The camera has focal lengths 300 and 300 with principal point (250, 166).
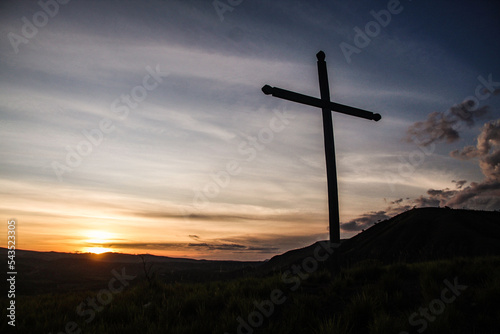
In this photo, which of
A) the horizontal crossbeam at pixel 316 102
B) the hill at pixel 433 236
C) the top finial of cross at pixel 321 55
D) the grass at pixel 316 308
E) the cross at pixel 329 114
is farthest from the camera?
the hill at pixel 433 236

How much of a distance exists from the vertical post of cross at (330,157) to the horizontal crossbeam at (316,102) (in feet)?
0.68

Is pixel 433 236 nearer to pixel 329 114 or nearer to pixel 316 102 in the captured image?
pixel 329 114

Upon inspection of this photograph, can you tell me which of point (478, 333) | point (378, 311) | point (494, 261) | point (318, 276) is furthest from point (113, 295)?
point (494, 261)

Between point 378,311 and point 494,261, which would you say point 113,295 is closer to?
→ point 378,311

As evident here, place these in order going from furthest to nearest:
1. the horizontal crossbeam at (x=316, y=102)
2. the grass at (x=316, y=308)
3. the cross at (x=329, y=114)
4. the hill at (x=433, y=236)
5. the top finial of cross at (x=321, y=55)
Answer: the hill at (x=433, y=236), the top finial of cross at (x=321, y=55), the cross at (x=329, y=114), the horizontal crossbeam at (x=316, y=102), the grass at (x=316, y=308)

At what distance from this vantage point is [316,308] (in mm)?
5840

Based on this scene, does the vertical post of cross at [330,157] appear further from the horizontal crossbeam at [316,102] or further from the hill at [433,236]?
the hill at [433,236]

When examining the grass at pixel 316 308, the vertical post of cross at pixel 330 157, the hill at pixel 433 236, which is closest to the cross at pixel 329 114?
the vertical post of cross at pixel 330 157

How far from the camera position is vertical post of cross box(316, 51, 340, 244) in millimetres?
8500

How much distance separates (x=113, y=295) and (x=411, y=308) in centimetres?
740

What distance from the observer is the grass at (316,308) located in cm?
491

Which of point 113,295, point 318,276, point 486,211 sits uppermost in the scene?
point 486,211

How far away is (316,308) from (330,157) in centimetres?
443

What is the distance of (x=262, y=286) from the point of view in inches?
289
